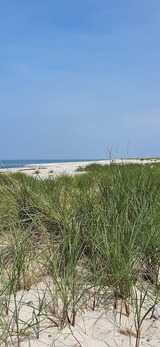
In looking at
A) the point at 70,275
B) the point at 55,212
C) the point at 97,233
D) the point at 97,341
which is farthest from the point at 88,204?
the point at 97,341

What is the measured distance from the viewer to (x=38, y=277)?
7.26 feet

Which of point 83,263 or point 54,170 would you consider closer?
point 83,263

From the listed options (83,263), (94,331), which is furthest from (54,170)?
(94,331)

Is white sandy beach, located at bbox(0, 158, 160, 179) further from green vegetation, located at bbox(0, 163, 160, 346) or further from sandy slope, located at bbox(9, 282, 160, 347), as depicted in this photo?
sandy slope, located at bbox(9, 282, 160, 347)

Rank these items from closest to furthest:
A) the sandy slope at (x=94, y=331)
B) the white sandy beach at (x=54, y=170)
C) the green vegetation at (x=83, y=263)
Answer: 1. the sandy slope at (x=94, y=331)
2. the green vegetation at (x=83, y=263)
3. the white sandy beach at (x=54, y=170)

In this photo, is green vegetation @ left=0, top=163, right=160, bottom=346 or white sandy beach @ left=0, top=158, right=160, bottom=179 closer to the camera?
green vegetation @ left=0, top=163, right=160, bottom=346

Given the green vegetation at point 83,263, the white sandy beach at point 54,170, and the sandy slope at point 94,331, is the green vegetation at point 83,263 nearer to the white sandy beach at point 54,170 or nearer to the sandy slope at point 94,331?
the sandy slope at point 94,331

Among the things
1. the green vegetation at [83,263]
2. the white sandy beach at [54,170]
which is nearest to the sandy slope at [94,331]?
the green vegetation at [83,263]

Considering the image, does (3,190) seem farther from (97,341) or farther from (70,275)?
(97,341)

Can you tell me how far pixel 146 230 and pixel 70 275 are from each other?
23.8 inches

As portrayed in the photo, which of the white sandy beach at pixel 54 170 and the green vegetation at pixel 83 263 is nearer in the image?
the green vegetation at pixel 83 263

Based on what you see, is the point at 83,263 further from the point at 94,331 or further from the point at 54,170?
the point at 54,170

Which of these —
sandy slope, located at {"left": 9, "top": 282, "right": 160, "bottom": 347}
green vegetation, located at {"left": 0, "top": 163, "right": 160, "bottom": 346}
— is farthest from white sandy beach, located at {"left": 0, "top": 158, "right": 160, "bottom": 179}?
sandy slope, located at {"left": 9, "top": 282, "right": 160, "bottom": 347}

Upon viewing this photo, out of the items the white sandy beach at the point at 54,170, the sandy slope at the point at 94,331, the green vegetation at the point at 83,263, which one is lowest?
the sandy slope at the point at 94,331
